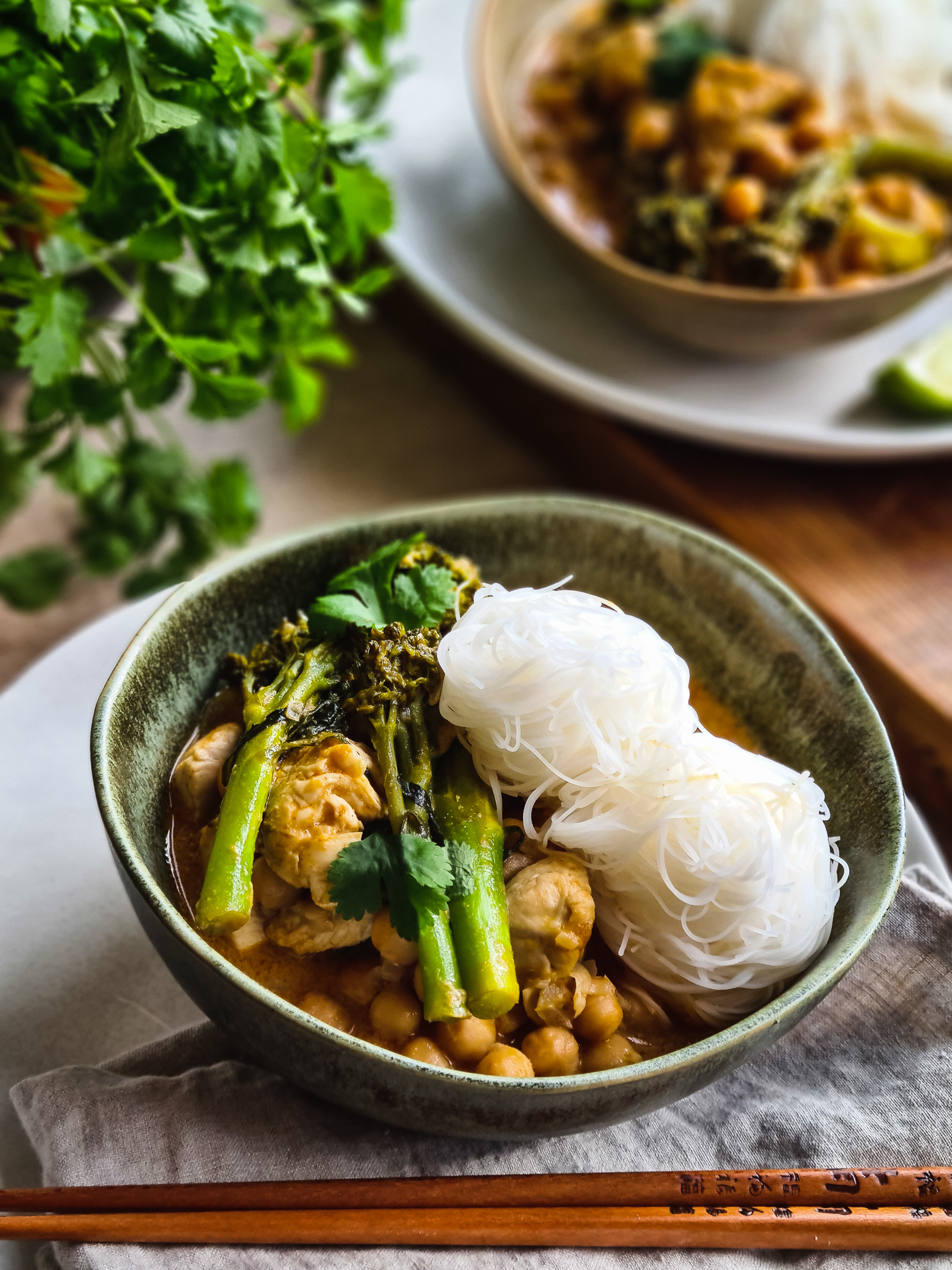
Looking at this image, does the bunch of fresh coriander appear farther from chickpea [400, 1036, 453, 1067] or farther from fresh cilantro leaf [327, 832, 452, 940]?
chickpea [400, 1036, 453, 1067]

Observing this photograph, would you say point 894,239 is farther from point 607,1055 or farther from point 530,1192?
point 530,1192

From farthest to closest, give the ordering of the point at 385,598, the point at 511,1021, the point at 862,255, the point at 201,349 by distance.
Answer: the point at 862,255 → the point at 201,349 → the point at 385,598 → the point at 511,1021

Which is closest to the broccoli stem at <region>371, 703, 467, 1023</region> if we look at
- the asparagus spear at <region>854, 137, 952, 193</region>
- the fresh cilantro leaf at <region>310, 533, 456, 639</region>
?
the fresh cilantro leaf at <region>310, 533, 456, 639</region>

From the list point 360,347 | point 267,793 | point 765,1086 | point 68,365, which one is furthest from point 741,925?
point 360,347

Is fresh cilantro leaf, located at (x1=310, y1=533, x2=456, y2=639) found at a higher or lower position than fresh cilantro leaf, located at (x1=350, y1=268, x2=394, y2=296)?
lower

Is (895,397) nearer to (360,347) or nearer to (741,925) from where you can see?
(360,347)

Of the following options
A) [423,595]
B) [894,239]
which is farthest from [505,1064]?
[894,239]
